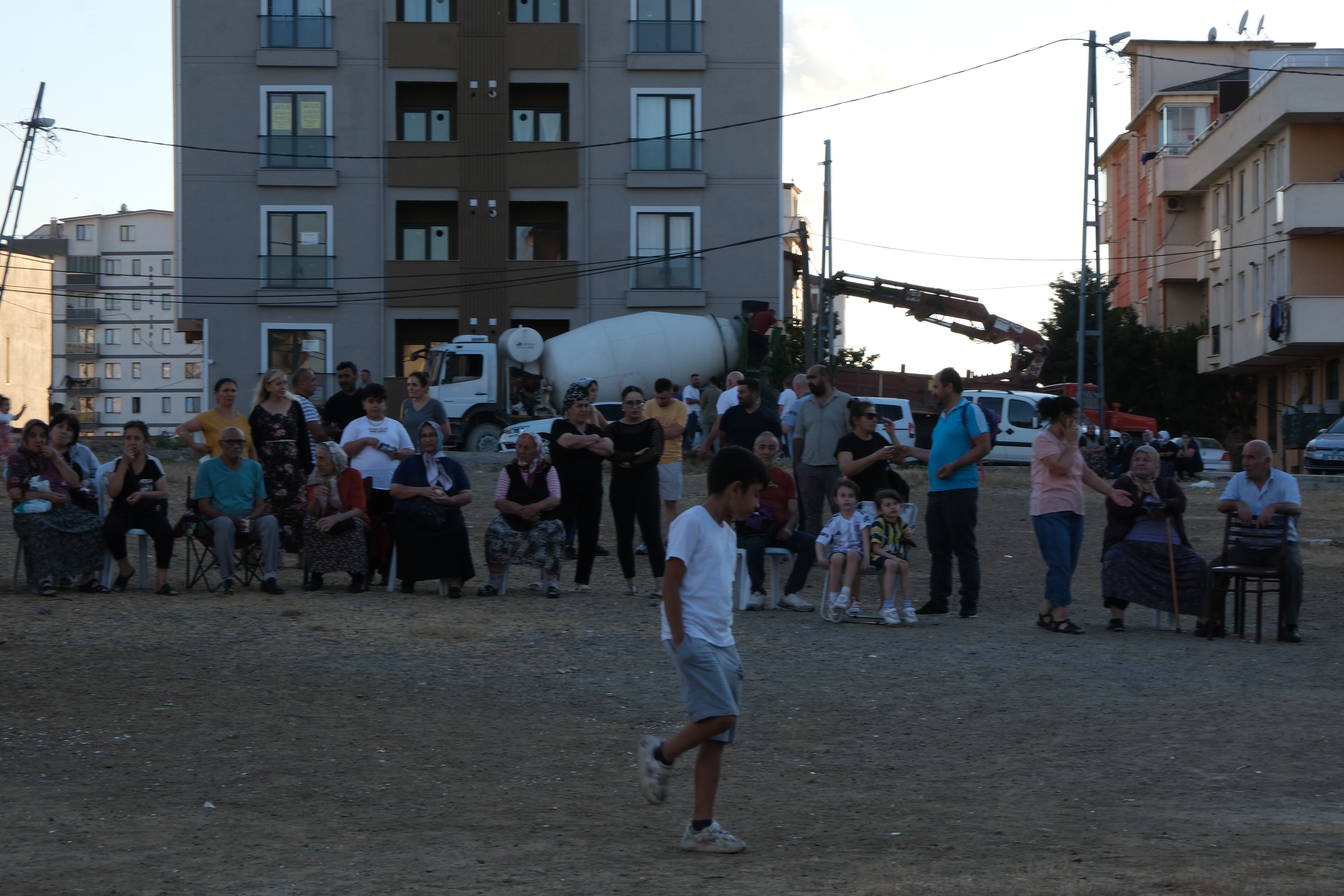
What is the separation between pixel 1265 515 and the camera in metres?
12.1

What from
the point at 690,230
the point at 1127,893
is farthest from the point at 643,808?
the point at 690,230

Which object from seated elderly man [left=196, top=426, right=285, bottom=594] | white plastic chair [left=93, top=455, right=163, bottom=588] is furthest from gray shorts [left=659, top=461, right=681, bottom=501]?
white plastic chair [left=93, top=455, right=163, bottom=588]

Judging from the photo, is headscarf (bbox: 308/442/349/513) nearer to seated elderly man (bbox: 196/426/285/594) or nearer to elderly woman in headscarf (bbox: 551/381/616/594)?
seated elderly man (bbox: 196/426/285/594)

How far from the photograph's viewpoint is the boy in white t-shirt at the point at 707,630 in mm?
5875

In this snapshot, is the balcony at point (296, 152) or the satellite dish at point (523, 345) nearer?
the satellite dish at point (523, 345)

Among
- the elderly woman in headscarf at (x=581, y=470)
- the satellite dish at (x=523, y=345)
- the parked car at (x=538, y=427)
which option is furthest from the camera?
the satellite dish at (x=523, y=345)

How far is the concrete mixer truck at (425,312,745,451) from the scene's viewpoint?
113ft

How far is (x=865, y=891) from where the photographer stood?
208 inches

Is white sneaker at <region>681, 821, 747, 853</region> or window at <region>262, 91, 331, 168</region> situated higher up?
window at <region>262, 91, 331, 168</region>

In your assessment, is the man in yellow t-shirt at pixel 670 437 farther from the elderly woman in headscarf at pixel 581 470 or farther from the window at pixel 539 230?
the window at pixel 539 230

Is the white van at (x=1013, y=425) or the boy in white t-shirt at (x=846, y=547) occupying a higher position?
the white van at (x=1013, y=425)

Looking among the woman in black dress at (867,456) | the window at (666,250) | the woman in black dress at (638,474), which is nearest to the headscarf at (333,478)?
the woman in black dress at (638,474)

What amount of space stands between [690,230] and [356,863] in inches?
1510

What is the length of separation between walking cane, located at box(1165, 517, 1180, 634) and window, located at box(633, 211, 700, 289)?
30909 mm
